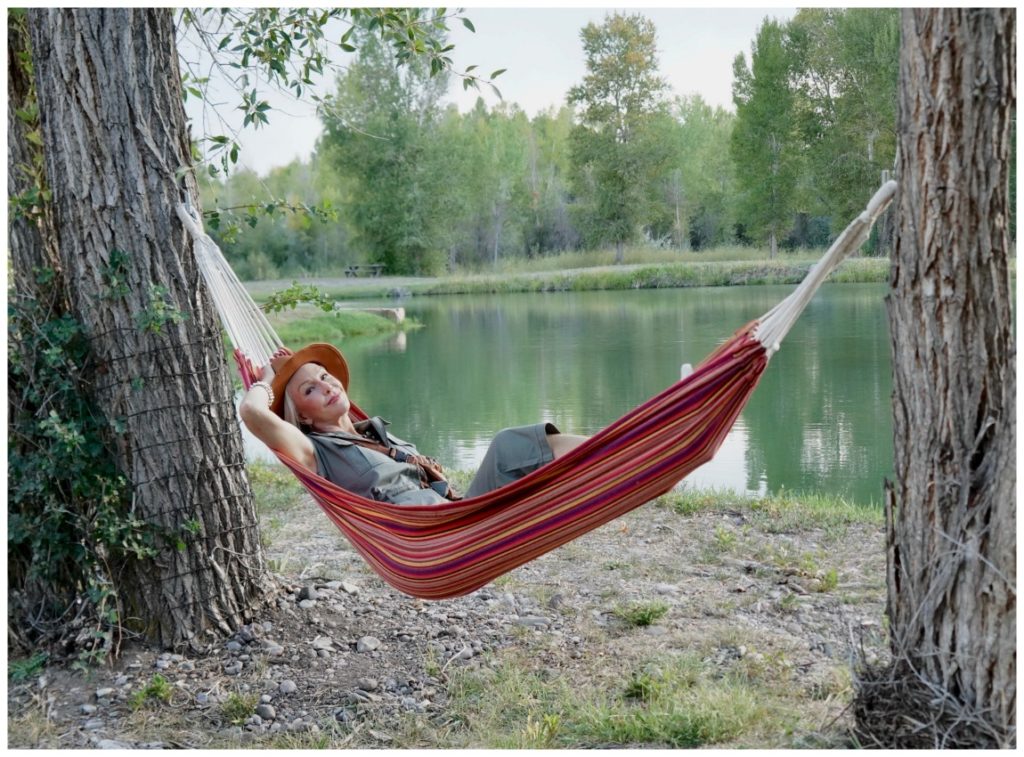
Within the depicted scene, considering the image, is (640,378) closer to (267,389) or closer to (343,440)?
(343,440)

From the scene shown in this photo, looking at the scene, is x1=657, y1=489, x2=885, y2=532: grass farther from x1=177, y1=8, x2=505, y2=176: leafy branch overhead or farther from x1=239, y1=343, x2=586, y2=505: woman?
x1=177, y1=8, x2=505, y2=176: leafy branch overhead

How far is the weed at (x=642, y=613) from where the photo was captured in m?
2.63

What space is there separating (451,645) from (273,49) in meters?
1.73

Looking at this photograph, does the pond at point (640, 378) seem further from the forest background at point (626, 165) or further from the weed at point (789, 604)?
the forest background at point (626, 165)

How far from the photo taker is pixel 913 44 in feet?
5.19

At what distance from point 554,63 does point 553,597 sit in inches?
720

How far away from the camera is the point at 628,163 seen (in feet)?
59.8

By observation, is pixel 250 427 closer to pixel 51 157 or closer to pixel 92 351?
pixel 92 351

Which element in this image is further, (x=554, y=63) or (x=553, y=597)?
(x=554, y=63)

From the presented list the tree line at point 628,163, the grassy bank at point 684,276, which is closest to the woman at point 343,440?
the grassy bank at point 684,276

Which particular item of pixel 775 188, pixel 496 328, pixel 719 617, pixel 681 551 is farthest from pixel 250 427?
pixel 775 188

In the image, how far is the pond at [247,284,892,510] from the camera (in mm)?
5742

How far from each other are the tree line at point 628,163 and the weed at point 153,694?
15143 millimetres

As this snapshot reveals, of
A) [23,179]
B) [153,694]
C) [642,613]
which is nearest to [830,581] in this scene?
[642,613]
